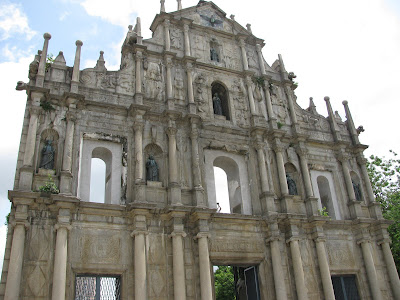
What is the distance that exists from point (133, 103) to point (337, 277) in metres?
9.86

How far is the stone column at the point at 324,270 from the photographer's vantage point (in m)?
13.9

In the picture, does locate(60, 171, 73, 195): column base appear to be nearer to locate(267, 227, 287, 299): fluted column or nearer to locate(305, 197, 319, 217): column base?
locate(267, 227, 287, 299): fluted column

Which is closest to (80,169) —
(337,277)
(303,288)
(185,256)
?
(185,256)

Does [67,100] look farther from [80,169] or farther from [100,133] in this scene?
[80,169]

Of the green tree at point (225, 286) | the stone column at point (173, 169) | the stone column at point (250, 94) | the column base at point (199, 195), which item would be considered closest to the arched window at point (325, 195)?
the stone column at point (250, 94)

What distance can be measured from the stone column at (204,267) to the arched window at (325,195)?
6571 millimetres

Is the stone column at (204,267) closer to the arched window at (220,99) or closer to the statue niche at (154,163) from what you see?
the statue niche at (154,163)

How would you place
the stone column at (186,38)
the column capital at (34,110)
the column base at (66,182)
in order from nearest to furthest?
the column base at (66,182) → the column capital at (34,110) → the stone column at (186,38)

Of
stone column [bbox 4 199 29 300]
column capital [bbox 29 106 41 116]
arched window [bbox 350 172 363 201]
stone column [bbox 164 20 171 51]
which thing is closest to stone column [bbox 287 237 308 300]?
arched window [bbox 350 172 363 201]

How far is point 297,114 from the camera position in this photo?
1833cm

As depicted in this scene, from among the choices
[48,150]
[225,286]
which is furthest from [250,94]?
[225,286]

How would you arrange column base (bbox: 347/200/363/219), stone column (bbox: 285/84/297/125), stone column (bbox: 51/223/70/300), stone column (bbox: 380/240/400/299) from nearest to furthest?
1. stone column (bbox: 51/223/70/300)
2. stone column (bbox: 380/240/400/299)
3. column base (bbox: 347/200/363/219)
4. stone column (bbox: 285/84/297/125)

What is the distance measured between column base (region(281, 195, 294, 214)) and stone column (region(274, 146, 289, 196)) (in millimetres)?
167

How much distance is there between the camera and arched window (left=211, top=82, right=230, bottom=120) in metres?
16.8
